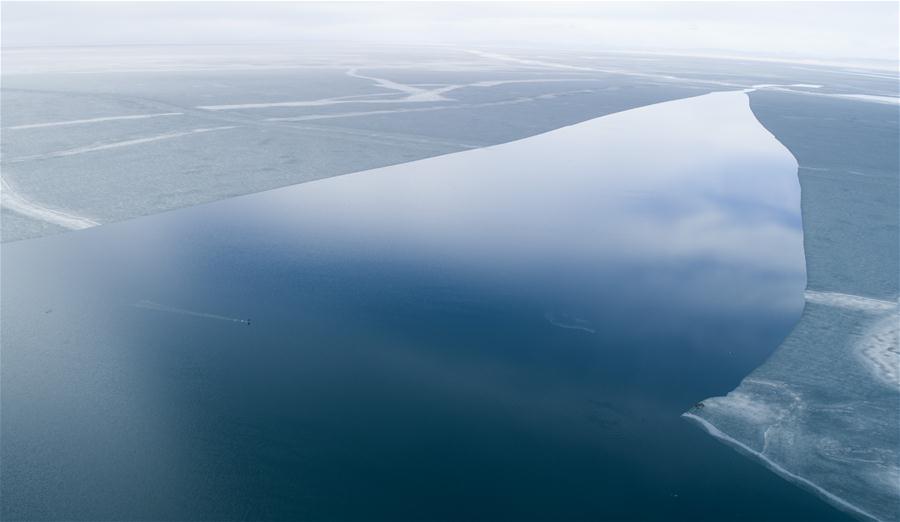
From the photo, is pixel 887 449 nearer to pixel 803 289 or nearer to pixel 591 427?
pixel 591 427

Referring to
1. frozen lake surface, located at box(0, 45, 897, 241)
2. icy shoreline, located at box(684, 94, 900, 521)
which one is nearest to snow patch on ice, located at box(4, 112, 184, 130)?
frozen lake surface, located at box(0, 45, 897, 241)

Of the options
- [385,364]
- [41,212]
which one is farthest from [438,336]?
[41,212]

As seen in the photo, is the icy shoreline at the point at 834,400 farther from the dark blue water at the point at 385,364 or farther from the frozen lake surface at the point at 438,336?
the dark blue water at the point at 385,364

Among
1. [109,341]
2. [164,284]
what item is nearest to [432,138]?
[164,284]

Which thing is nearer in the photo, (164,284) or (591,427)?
(591,427)

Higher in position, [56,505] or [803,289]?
[803,289]

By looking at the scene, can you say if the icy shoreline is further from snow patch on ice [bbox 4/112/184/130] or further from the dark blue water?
snow patch on ice [bbox 4/112/184/130]

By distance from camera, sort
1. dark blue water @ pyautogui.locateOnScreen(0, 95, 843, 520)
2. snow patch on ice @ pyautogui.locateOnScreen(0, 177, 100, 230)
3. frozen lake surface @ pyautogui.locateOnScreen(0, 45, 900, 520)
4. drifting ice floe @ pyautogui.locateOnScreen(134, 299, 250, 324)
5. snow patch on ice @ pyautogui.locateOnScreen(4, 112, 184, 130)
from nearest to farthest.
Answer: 1. dark blue water @ pyautogui.locateOnScreen(0, 95, 843, 520)
2. frozen lake surface @ pyautogui.locateOnScreen(0, 45, 900, 520)
3. drifting ice floe @ pyautogui.locateOnScreen(134, 299, 250, 324)
4. snow patch on ice @ pyautogui.locateOnScreen(0, 177, 100, 230)
5. snow patch on ice @ pyautogui.locateOnScreen(4, 112, 184, 130)

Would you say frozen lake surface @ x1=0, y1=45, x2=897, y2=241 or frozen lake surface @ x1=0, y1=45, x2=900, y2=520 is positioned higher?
frozen lake surface @ x1=0, y1=45, x2=897, y2=241

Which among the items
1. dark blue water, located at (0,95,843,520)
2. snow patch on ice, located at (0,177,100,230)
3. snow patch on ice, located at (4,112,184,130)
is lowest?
dark blue water, located at (0,95,843,520)
